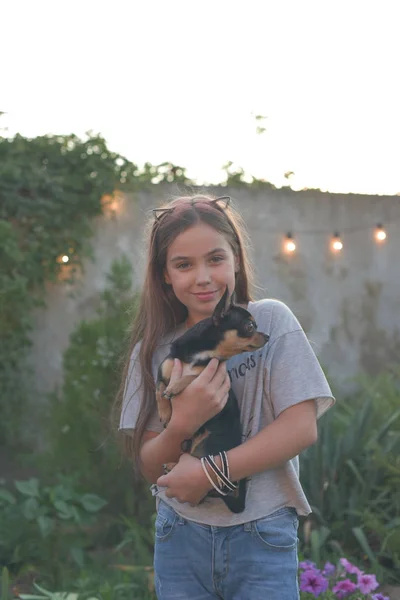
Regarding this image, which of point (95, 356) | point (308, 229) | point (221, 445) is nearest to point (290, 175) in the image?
point (308, 229)

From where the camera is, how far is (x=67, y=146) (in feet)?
22.9

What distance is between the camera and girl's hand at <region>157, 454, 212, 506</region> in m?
1.70

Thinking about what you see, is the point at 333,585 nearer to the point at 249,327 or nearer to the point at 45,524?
the point at 45,524

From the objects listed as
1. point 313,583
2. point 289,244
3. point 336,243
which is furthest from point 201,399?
point 336,243

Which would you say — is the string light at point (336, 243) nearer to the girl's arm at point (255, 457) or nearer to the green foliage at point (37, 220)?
the green foliage at point (37, 220)

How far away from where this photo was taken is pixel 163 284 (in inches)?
82.5

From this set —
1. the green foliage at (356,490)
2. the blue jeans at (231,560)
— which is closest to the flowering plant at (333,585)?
the green foliage at (356,490)

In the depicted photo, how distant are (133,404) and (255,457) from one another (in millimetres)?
461

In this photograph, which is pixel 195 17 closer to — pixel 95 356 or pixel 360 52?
pixel 360 52

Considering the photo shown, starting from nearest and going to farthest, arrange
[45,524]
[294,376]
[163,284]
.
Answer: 1. [294,376]
2. [163,284]
3. [45,524]

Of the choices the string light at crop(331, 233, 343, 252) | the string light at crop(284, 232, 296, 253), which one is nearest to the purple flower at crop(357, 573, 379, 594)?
the string light at crop(284, 232, 296, 253)

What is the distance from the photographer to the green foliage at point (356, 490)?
3.99 metres

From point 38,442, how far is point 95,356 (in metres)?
2.23

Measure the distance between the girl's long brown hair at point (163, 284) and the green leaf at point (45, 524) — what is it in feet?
6.34
